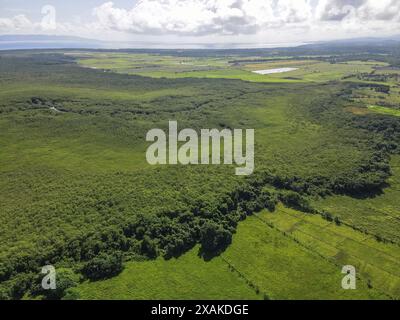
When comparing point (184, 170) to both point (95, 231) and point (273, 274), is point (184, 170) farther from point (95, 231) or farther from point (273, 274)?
point (273, 274)

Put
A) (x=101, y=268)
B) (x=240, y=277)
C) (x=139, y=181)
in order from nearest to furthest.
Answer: (x=101, y=268) → (x=240, y=277) → (x=139, y=181)

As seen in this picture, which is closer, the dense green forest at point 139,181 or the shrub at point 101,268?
the shrub at point 101,268

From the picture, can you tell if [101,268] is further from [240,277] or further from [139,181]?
[139,181]

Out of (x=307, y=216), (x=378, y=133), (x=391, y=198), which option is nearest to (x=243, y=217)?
(x=307, y=216)

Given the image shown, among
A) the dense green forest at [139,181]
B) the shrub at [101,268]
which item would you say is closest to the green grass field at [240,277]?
the shrub at [101,268]

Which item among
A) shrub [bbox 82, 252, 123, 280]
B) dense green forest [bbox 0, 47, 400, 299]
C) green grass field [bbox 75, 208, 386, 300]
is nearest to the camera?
green grass field [bbox 75, 208, 386, 300]

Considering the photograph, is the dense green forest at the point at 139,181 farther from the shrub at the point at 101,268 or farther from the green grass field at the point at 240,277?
the green grass field at the point at 240,277

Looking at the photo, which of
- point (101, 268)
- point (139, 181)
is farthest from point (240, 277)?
point (139, 181)

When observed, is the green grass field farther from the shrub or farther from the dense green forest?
the dense green forest

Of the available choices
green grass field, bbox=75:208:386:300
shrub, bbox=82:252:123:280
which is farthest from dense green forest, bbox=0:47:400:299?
green grass field, bbox=75:208:386:300
